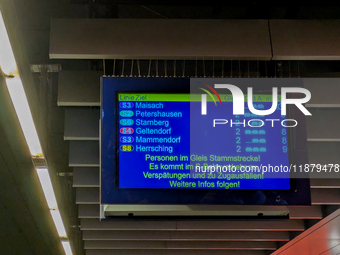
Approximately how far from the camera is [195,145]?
2.62 m

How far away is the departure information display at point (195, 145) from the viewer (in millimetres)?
2588

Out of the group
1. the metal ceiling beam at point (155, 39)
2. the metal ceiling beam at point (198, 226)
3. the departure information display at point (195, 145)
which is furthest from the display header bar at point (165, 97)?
the metal ceiling beam at point (198, 226)

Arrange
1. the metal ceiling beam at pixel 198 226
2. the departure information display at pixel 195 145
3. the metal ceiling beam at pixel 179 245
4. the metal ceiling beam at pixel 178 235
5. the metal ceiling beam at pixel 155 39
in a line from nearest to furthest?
the departure information display at pixel 195 145, the metal ceiling beam at pixel 155 39, the metal ceiling beam at pixel 198 226, the metal ceiling beam at pixel 178 235, the metal ceiling beam at pixel 179 245

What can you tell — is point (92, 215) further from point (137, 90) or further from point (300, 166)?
point (300, 166)

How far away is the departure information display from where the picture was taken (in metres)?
2.59

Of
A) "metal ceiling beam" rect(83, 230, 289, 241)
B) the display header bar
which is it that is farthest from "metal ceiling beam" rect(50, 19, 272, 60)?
"metal ceiling beam" rect(83, 230, 289, 241)

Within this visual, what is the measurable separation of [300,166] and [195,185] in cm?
76

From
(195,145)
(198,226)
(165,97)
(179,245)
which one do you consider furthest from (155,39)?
(179,245)

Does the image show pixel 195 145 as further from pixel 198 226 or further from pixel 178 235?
pixel 178 235

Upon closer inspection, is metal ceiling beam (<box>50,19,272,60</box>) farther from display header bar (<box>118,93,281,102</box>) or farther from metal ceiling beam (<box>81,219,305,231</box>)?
metal ceiling beam (<box>81,219,305,231</box>)

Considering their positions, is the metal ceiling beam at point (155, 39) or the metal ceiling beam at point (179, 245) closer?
the metal ceiling beam at point (155, 39)

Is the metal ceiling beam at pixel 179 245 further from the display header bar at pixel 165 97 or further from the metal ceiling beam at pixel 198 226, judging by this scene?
the display header bar at pixel 165 97

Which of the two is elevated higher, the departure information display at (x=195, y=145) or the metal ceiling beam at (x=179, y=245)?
the departure information display at (x=195, y=145)

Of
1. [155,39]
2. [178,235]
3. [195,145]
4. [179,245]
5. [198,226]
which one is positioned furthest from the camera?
[179,245]
